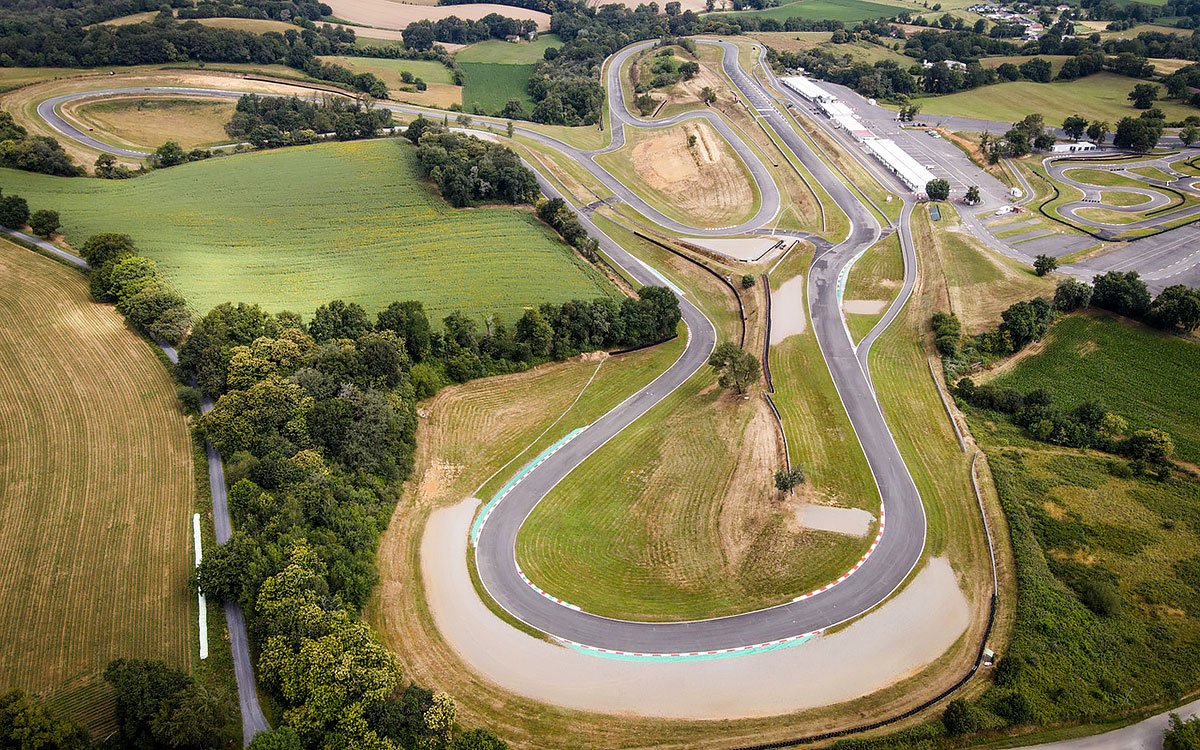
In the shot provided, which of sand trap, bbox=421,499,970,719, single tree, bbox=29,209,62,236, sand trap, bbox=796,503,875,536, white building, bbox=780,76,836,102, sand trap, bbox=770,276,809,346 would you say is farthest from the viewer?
white building, bbox=780,76,836,102

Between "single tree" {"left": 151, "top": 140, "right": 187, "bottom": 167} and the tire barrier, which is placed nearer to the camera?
the tire barrier

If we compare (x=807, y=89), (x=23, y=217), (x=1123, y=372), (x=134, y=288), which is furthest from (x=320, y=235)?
(x=807, y=89)

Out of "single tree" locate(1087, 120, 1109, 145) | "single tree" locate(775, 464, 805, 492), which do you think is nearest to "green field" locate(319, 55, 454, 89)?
"single tree" locate(1087, 120, 1109, 145)

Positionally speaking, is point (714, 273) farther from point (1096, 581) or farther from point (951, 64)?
point (951, 64)

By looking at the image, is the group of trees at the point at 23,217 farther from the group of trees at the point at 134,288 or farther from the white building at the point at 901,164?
the white building at the point at 901,164

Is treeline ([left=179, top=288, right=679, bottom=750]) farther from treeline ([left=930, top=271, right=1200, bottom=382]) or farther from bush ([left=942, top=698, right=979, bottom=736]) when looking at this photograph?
treeline ([left=930, top=271, right=1200, bottom=382])

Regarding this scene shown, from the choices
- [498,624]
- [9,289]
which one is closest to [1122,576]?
[498,624]
